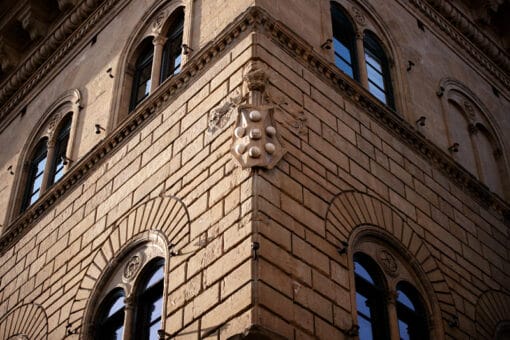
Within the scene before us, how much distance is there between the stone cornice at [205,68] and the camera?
1372 cm

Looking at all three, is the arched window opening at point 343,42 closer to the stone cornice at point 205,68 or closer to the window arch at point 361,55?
the window arch at point 361,55

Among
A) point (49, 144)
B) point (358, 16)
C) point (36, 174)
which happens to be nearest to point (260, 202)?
point (358, 16)

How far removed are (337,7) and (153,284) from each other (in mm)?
5926

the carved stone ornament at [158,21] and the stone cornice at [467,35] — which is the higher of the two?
the stone cornice at [467,35]

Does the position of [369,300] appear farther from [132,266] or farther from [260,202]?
[132,266]

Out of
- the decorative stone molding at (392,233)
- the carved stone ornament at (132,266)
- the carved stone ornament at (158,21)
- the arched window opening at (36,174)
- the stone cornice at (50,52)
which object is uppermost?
the stone cornice at (50,52)

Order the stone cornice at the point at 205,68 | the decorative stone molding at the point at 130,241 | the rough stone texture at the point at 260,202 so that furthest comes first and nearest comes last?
the stone cornice at the point at 205,68
the decorative stone molding at the point at 130,241
the rough stone texture at the point at 260,202

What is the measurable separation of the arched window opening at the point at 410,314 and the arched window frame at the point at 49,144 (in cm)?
589

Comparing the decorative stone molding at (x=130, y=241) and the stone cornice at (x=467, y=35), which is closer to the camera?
the decorative stone molding at (x=130, y=241)

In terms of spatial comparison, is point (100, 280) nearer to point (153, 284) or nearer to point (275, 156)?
point (153, 284)

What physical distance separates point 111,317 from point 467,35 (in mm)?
9605

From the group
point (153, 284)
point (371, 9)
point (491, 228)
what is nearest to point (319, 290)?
point (153, 284)

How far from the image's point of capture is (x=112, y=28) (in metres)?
17.8

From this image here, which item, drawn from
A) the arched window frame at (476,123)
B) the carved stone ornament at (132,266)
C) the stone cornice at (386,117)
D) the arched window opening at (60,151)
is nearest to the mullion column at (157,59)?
the arched window opening at (60,151)
